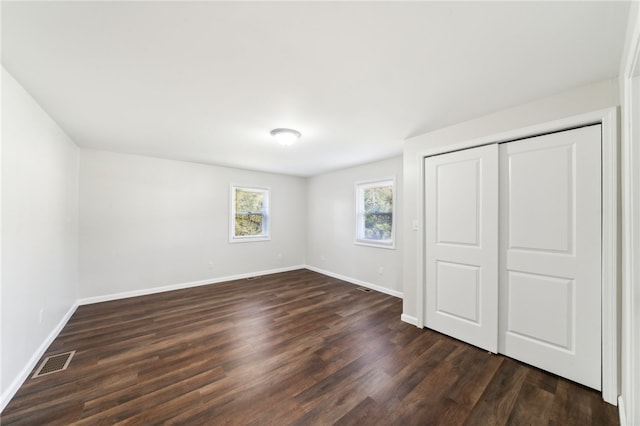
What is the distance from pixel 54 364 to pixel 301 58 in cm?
343

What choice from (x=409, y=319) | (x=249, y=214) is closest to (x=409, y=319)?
(x=409, y=319)

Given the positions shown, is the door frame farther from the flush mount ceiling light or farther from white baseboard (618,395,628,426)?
the flush mount ceiling light

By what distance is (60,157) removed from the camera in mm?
2891

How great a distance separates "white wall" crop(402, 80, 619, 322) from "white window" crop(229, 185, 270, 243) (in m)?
3.57

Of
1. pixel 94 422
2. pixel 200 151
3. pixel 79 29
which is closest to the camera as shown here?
pixel 79 29

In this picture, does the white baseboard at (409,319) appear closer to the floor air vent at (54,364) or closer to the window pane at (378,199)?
the window pane at (378,199)

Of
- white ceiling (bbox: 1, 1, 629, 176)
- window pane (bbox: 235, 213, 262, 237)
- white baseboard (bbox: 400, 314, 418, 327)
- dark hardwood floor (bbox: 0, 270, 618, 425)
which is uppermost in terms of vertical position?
white ceiling (bbox: 1, 1, 629, 176)

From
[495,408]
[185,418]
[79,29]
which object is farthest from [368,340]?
[79,29]

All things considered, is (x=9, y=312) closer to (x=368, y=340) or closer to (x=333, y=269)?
(x=368, y=340)

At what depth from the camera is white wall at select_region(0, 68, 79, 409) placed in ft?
5.78

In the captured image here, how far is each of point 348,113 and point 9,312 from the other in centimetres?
326

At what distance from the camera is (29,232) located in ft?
6.88

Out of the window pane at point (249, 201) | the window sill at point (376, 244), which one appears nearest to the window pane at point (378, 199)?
the window sill at point (376, 244)

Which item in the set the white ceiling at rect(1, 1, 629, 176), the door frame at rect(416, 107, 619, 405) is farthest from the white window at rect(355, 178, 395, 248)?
the door frame at rect(416, 107, 619, 405)
